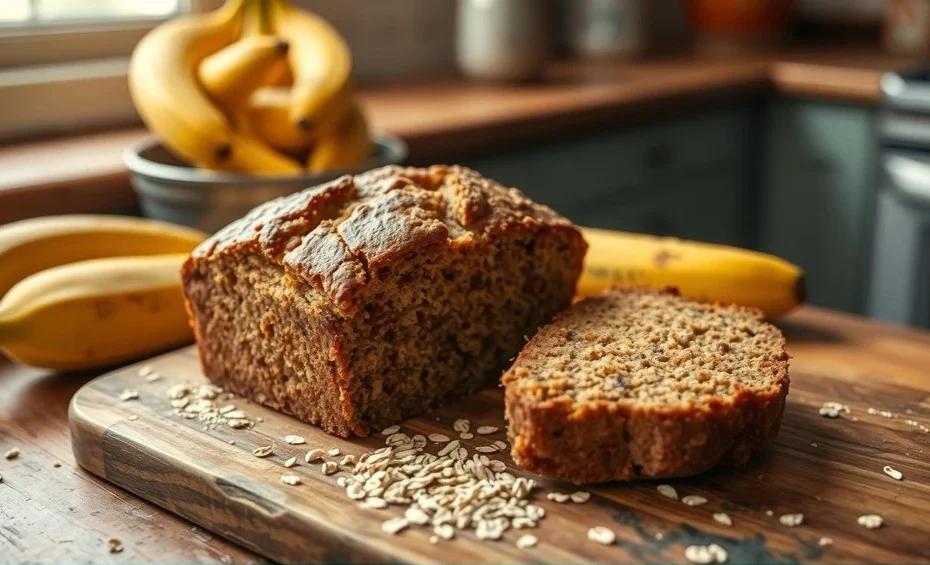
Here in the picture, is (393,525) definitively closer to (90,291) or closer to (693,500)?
(693,500)

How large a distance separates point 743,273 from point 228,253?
2.37 feet

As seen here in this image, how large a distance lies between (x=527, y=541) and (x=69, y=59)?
1.86m

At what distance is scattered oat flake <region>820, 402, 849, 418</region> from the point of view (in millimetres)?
1150

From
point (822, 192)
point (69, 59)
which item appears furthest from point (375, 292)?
point (822, 192)

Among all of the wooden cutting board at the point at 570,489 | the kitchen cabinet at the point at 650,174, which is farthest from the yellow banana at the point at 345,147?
the kitchen cabinet at the point at 650,174

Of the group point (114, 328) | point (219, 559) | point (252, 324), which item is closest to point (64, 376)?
point (114, 328)

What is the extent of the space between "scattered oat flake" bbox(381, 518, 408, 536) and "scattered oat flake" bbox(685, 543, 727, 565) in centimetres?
26

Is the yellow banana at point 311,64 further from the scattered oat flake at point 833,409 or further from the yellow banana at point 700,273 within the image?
the scattered oat flake at point 833,409

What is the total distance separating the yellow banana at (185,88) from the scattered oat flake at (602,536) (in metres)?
0.88

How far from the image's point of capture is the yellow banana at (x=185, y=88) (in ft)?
4.90

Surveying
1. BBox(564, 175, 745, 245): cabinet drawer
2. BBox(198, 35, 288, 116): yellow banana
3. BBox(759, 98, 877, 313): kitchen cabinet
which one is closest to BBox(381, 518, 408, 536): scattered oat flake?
BBox(198, 35, 288, 116): yellow banana

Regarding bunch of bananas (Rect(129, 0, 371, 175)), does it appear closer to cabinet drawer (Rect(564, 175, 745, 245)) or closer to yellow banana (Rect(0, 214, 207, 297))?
yellow banana (Rect(0, 214, 207, 297))

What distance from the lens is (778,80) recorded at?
2912mm

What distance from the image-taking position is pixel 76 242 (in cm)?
138
